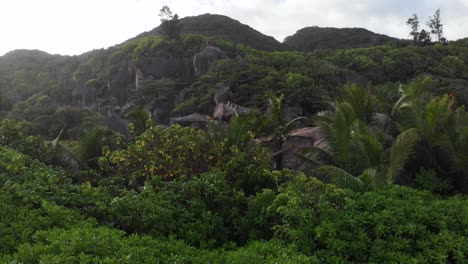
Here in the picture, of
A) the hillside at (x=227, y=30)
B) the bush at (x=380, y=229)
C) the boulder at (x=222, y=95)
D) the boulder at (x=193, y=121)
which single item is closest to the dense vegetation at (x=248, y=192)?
the bush at (x=380, y=229)

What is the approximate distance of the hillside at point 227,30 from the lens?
53.3 m

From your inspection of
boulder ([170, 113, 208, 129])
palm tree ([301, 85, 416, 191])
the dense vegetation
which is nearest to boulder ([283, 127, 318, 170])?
the dense vegetation

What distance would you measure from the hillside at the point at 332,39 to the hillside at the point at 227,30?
327cm

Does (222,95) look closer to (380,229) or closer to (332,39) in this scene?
(380,229)

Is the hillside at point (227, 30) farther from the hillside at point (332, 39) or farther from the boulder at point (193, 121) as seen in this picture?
the boulder at point (193, 121)

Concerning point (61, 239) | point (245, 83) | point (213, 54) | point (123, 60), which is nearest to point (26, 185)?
point (61, 239)

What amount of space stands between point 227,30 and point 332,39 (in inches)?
554

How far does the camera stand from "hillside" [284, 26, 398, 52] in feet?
179

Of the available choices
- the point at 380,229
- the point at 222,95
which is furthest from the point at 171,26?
the point at 380,229

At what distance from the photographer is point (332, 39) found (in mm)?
57312

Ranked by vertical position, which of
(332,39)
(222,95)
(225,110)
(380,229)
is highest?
(332,39)

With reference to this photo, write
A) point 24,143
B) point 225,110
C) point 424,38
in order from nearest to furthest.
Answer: point 24,143
point 225,110
point 424,38

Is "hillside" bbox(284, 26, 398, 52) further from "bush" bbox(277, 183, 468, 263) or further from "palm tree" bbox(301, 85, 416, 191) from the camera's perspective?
"bush" bbox(277, 183, 468, 263)

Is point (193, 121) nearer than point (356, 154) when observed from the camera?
No
